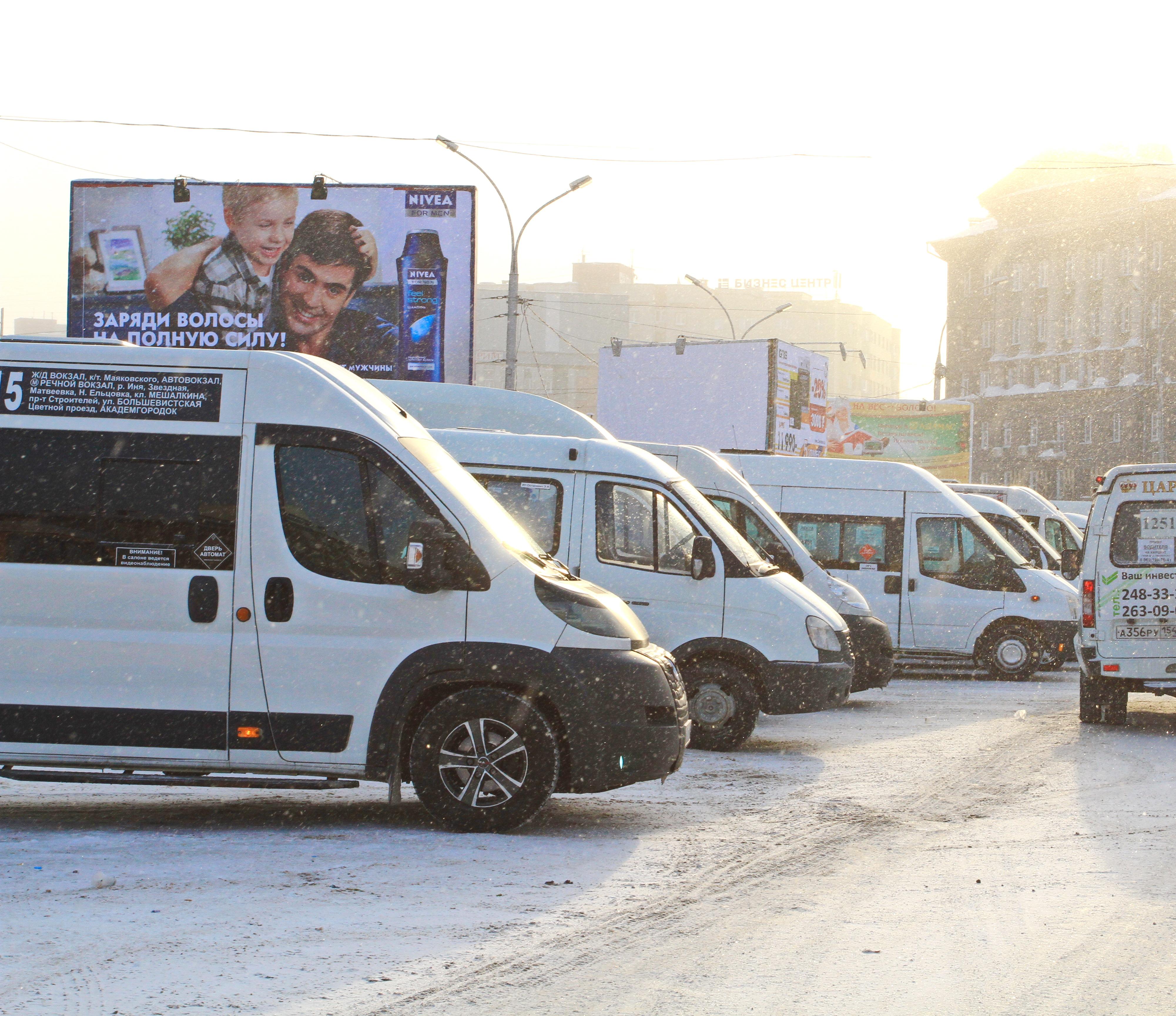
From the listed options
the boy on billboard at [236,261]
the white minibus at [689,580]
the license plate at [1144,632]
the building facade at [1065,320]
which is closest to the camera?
the white minibus at [689,580]

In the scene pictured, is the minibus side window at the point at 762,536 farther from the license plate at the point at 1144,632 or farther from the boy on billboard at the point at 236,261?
the boy on billboard at the point at 236,261

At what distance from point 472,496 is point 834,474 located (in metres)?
11.0

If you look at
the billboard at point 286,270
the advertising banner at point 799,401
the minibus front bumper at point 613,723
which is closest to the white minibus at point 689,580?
the minibus front bumper at point 613,723

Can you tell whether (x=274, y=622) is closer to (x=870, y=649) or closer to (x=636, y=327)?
(x=870, y=649)

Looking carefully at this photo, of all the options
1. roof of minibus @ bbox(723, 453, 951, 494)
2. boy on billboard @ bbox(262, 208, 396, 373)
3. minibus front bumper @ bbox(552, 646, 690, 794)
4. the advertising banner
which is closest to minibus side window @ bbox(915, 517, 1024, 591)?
roof of minibus @ bbox(723, 453, 951, 494)

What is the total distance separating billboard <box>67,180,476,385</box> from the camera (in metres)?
24.8

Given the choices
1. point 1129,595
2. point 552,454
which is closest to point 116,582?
point 552,454

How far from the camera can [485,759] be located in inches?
280

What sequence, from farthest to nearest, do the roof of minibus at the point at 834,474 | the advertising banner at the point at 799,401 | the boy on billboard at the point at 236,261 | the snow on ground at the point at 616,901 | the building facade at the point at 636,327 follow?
the building facade at the point at 636,327, the advertising banner at the point at 799,401, the boy on billboard at the point at 236,261, the roof of minibus at the point at 834,474, the snow on ground at the point at 616,901

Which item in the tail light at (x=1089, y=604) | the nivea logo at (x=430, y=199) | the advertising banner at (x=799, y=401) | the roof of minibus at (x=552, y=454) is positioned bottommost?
the tail light at (x=1089, y=604)

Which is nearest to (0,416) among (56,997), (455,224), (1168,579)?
(56,997)

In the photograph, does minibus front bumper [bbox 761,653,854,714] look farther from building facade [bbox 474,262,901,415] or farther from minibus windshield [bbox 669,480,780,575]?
building facade [bbox 474,262,901,415]

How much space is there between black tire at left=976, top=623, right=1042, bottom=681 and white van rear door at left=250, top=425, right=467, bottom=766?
1210cm

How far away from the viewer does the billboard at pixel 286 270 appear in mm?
24844
